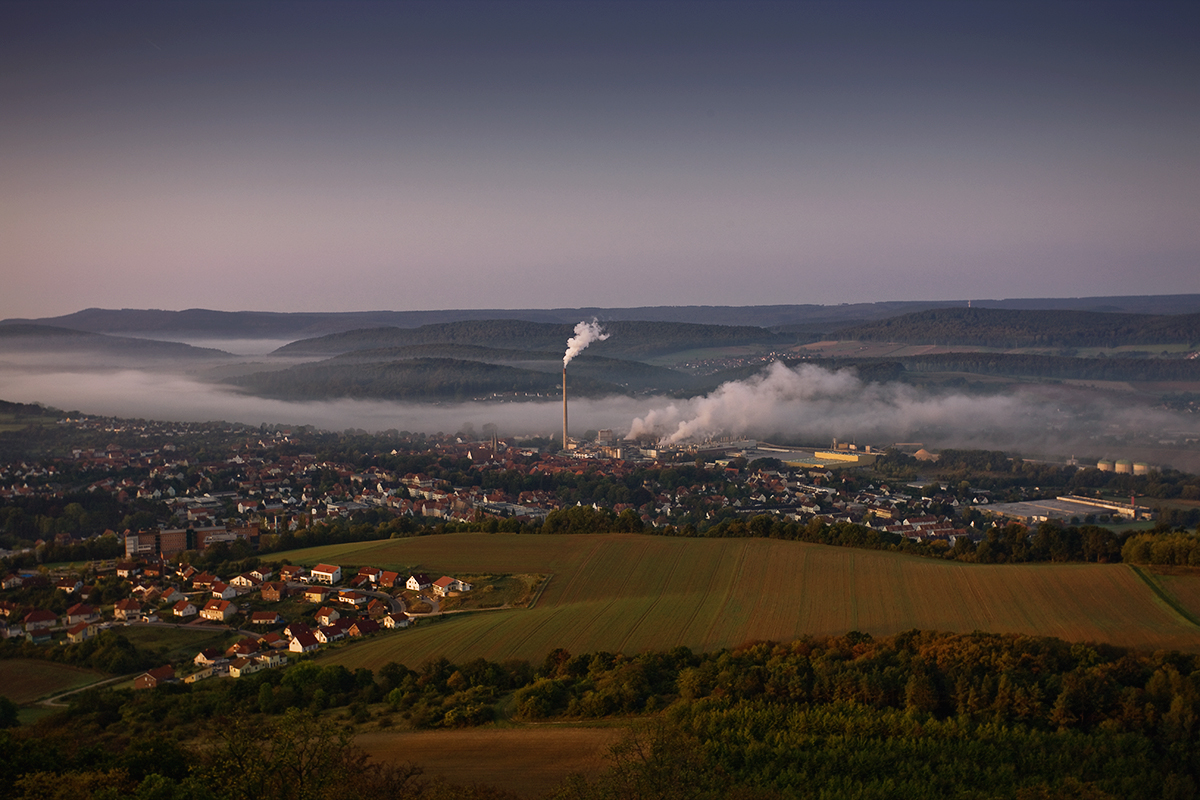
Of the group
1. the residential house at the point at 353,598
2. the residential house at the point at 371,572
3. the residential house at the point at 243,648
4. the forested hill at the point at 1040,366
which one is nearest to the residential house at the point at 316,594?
the residential house at the point at 353,598

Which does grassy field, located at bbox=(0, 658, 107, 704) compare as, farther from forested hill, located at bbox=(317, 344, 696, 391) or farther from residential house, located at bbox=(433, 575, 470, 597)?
forested hill, located at bbox=(317, 344, 696, 391)

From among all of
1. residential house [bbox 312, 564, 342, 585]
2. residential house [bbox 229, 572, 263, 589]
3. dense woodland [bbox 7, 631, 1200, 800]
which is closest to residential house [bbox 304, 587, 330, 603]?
residential house [bbox 312, 564, 342, 585]

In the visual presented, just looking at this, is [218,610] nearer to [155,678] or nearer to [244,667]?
[244,667]

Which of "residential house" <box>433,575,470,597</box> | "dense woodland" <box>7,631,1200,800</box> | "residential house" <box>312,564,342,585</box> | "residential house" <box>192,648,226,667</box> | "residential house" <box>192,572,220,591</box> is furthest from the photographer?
"residential house" <box>312,564,342,585</box>

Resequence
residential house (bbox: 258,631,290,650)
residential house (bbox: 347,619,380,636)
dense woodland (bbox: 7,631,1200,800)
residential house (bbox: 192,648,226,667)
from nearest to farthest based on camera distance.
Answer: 1. dense woodland (bbox: 7,631,1200,800)
2. residential house (bbox: 192,648,226,667)
3. residential house (bbox: 258,631,290,650)
4. residential house (bbox: 347,619,380,636)

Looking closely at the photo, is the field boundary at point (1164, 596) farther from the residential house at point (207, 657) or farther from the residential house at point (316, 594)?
the residential house at point (207, 657)

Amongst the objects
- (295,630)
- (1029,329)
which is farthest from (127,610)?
(1029,329)

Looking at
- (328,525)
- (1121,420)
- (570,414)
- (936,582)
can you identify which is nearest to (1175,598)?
(936,582)
